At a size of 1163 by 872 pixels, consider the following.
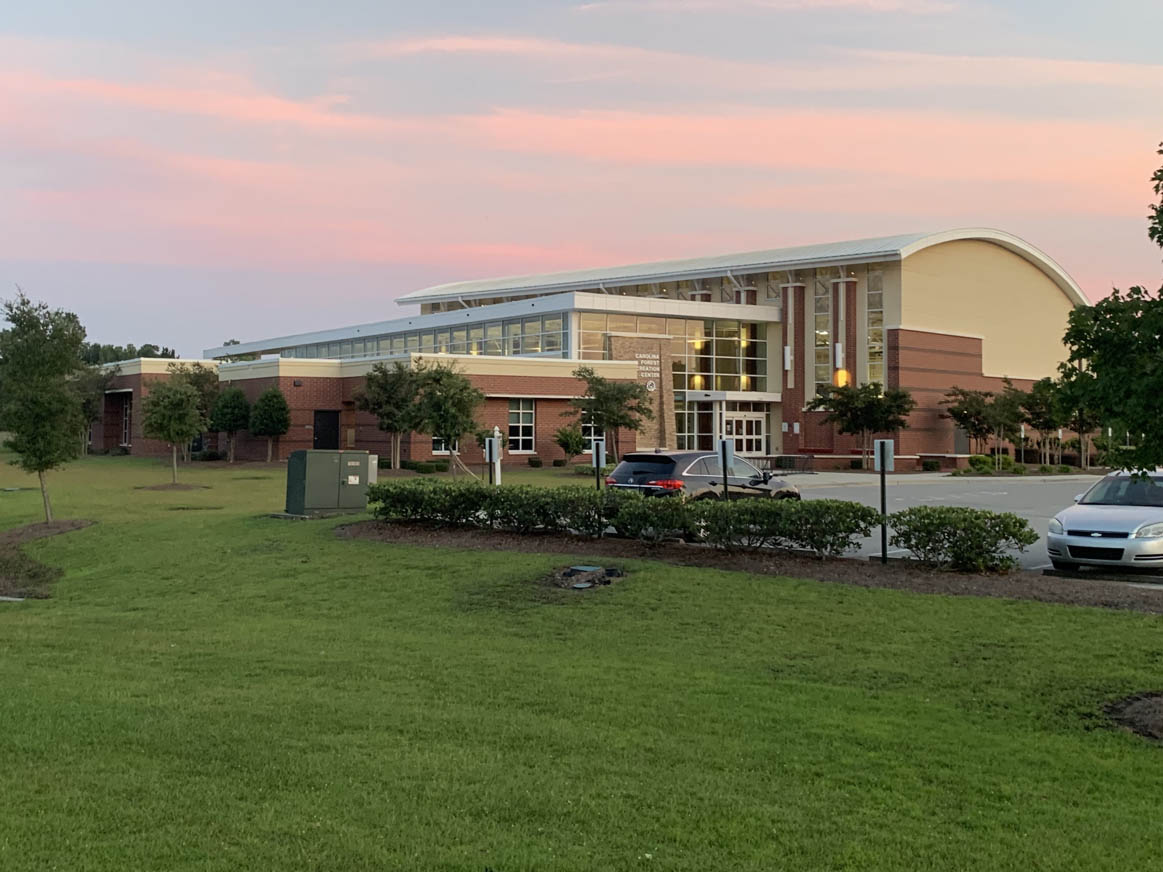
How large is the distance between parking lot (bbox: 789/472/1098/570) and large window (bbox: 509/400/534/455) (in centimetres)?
1221

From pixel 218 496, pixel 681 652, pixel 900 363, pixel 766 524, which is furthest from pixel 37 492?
pixel 900 363

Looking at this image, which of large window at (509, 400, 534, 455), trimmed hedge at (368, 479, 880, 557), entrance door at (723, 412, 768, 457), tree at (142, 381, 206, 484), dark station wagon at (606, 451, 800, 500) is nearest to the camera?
trimmed hedge at (368, 479, 880, 557)

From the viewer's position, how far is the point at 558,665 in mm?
9086

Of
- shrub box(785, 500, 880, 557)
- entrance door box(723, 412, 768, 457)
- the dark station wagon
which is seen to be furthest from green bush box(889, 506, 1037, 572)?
entrance door box(723, 412, 768, 457)

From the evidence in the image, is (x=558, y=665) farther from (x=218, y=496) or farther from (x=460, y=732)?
(x=218, y=496)

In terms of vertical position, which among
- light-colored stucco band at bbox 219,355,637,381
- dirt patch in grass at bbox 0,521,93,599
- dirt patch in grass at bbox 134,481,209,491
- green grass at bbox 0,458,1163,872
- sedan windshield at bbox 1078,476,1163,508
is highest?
light-colored stucco band at bbox 219,355,637,381

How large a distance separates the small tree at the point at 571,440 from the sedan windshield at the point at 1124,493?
3242cm

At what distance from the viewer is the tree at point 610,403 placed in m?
45.3

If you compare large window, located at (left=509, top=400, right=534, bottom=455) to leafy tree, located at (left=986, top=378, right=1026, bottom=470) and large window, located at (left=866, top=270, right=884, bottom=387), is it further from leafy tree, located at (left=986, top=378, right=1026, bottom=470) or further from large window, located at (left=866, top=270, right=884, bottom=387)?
leafy tree, located at (left=986, top=378, right=1026, bottom=470)

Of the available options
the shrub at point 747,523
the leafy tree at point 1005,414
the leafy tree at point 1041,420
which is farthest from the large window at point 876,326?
the shrub at point 747,523

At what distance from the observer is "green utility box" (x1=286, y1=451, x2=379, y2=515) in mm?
22141

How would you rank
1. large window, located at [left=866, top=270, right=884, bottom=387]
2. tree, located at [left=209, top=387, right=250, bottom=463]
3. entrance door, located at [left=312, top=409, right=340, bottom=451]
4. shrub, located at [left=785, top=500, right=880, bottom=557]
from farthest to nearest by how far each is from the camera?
large window, located at [left=866, top=270, right=884, bottom=387] < entrance door, located at [left=312, top=409, right=340, bottom=451] < tree, located at [left=209, top=387, right=250, bottom=463] < shrub, located at [left=785, top=500, right=880, bottom=557]

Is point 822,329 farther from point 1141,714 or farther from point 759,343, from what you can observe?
point 1141,714

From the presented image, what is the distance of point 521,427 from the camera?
49.8m
